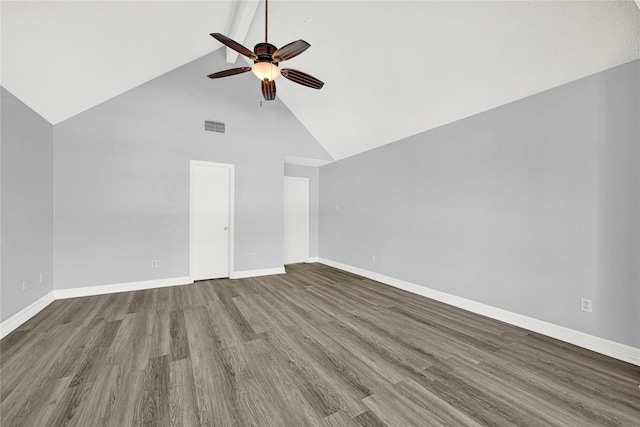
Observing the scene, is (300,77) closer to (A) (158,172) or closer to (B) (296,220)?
(A) (158,172)

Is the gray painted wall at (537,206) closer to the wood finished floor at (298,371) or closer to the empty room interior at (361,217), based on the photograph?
the empty room interior at (361,217)

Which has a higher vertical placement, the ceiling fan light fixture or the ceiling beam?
the ceiling beam

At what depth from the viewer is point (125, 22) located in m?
2.81

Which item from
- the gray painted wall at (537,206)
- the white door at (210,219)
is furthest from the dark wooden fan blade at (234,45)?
the gray painted wall at (537,206)

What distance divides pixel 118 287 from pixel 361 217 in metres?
4.38

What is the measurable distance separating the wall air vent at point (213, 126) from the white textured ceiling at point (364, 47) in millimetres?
1010

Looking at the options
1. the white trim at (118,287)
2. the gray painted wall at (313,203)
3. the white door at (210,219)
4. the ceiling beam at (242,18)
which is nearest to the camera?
the ceiling beam at (242,18)

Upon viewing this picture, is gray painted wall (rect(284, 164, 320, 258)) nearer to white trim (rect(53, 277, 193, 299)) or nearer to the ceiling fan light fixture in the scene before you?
white trim (rect(53, 277, 193, 299))

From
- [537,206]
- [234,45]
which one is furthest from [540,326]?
[234,45]

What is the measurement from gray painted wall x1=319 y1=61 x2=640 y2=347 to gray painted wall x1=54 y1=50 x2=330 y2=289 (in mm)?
2653

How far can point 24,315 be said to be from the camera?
9.19 feet

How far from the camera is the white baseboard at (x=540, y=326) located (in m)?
2.15

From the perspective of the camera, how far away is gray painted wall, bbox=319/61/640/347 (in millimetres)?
2182

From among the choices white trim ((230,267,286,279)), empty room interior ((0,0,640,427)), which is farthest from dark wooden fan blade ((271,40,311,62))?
white trim ((230,267,286,279))
